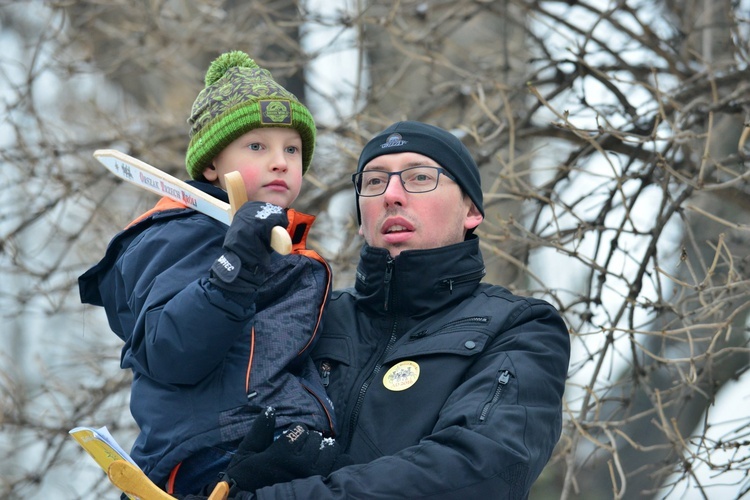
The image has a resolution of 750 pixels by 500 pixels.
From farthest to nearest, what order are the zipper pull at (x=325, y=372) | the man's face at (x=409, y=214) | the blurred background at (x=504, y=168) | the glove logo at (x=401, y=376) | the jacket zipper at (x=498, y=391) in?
the blurred background at (x=504, y=168)
the man's face at (x=409, y=214)
the zipper pull at (x=325, y=372)
the glove logo at (x=401, y=376)
the jacket zipper at (x=498, y=391)

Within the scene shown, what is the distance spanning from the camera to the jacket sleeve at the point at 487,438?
2398mm

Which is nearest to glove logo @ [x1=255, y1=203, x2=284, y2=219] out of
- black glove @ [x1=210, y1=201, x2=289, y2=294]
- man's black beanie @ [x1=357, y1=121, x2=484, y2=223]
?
black glove @ [x1=210, y1=201, x2=289, y2=294]

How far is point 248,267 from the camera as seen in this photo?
246 cm

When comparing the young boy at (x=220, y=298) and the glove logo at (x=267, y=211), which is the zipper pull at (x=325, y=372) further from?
the glove logo at (x=267, y=211)

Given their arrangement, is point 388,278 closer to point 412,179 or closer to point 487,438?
point 412,179

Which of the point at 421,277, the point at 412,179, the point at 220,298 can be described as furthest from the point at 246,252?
the point at 412,179

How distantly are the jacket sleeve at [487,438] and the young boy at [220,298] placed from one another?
0.25 meters

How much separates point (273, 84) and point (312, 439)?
3.13ft

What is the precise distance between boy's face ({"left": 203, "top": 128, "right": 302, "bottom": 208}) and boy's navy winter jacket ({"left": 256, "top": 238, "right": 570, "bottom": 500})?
1.13 ft

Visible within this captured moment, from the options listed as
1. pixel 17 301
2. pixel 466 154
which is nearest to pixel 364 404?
pixel 466 154

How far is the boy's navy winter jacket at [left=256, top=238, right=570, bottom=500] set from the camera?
2424 millimetres

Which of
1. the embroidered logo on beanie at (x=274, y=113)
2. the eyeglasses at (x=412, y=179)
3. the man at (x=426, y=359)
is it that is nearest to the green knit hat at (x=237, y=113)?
the embroidered logo on beanie at (x=274, y=113)

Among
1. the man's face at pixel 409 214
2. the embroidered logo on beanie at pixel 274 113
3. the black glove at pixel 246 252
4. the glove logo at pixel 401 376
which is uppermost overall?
the embroidered logo on beanie at pixel 274 113

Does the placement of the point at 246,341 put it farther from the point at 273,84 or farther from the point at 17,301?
the point at 17,301
